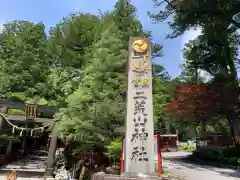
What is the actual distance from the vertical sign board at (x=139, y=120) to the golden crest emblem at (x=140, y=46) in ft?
1.12

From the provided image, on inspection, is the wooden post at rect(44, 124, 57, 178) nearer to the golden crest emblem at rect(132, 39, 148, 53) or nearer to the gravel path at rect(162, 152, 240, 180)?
the gravel path at rect(162, 152, 240, 180)

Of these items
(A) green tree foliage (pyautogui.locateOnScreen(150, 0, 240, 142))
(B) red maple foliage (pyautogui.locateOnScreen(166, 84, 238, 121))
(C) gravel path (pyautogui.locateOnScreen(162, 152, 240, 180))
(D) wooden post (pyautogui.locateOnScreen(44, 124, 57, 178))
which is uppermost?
(A) green tree foliage (pyautogui.locateOnScreen(150, 0, 240, 142))

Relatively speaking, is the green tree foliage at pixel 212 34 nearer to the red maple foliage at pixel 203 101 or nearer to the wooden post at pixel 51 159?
the red maple foliage at pixel 203 101

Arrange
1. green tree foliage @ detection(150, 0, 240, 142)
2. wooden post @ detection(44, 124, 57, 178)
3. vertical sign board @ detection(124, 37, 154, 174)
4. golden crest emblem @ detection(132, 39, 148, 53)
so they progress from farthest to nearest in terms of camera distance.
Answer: green tree foliage @ detection(150, 0, 240, 142) < wooden post @ detection(44, 124, 57, 178) < golden crest emblem @ detection(132, 39, 148, 53) < vertical sign board @ detection(124, 37, 154, 174)

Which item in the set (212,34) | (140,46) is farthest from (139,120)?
(212,34)

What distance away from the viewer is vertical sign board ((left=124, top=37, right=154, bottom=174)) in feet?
28.1

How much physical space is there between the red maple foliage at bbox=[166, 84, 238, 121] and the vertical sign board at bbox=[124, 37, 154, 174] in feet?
39.8

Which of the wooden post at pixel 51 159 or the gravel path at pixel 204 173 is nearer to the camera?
the gravel path at pixel 204 173

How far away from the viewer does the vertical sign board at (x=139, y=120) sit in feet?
28.1

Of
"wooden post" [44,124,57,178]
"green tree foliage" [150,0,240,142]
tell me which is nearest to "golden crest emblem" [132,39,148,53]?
"wooden post" [44,124,57,178]

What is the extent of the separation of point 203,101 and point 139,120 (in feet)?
43.4

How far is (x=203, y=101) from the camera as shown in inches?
813

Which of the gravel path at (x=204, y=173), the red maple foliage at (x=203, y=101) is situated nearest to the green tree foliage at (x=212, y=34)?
the red maple foliage at (x=203, y=101)

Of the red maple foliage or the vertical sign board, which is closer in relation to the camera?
the vertical sign board
